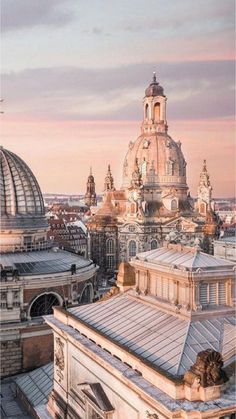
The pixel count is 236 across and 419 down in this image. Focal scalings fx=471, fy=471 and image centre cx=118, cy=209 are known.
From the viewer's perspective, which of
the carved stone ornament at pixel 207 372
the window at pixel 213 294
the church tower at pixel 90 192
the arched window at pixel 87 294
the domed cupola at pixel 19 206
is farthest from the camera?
the church tower at pixel 90 192

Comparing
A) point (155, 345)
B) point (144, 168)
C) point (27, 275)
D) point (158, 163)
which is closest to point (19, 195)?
point (27, 275)

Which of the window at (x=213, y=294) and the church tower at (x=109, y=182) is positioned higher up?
the church tower at (x=109, y=182)

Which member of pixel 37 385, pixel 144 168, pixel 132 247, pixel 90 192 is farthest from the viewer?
pixel 90 192

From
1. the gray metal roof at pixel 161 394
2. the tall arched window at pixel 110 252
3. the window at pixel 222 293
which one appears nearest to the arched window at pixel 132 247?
the tall arched window at pixel 110 252

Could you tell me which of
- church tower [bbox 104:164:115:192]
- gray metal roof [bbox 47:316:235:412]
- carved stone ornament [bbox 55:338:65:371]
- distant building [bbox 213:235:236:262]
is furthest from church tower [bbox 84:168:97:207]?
gray metal roof [bbox 47:316:235:412]

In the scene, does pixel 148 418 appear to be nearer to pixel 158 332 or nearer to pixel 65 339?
pixel 158 332

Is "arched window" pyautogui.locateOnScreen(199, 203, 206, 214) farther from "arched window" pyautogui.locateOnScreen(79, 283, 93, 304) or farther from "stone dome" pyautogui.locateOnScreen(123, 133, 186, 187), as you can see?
"arched window" pyautogui.locateOnScreen(79, 283, 93, 304)

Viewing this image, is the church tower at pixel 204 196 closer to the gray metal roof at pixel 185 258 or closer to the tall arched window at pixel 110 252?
the tall arched window at pixel 110 252

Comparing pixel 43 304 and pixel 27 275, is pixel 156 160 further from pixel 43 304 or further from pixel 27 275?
pixel 27 275
